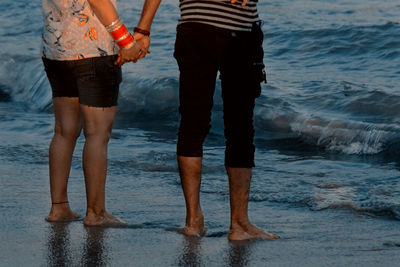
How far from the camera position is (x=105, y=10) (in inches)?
Answer: 140

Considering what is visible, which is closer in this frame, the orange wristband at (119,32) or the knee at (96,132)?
the orange wristband at (119,32)

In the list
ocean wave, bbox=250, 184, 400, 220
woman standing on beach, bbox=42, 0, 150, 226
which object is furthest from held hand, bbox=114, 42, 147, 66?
ocean wave, bbox=250, 184, 400, 220

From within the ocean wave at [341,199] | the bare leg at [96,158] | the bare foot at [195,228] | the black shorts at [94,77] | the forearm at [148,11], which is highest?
the forearm at [148,11]

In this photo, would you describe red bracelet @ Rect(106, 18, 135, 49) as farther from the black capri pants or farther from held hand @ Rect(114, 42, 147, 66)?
the black capri pants

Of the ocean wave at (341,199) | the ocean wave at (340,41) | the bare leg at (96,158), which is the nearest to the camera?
the bare leg at (96,158)

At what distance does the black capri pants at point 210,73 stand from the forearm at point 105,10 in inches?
12.5

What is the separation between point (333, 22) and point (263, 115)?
5785 millimetres

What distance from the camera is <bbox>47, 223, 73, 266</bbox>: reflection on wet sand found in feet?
10.3

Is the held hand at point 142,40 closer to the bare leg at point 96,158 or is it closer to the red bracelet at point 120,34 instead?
the red bracelet at point 120,34

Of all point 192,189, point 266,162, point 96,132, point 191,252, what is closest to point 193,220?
point 192,189

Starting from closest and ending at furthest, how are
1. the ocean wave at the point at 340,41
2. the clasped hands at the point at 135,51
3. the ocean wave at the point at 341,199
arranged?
the clasped hands at the point at 135,51 → the ocean wave at the point at 341,199 → the ocean wave at the point at 340,41

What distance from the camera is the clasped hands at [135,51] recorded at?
3.63 meters

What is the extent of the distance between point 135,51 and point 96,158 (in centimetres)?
57

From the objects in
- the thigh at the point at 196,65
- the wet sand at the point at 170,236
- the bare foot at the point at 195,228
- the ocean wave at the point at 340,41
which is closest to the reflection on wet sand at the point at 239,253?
the wet sand at the point at 170,236
